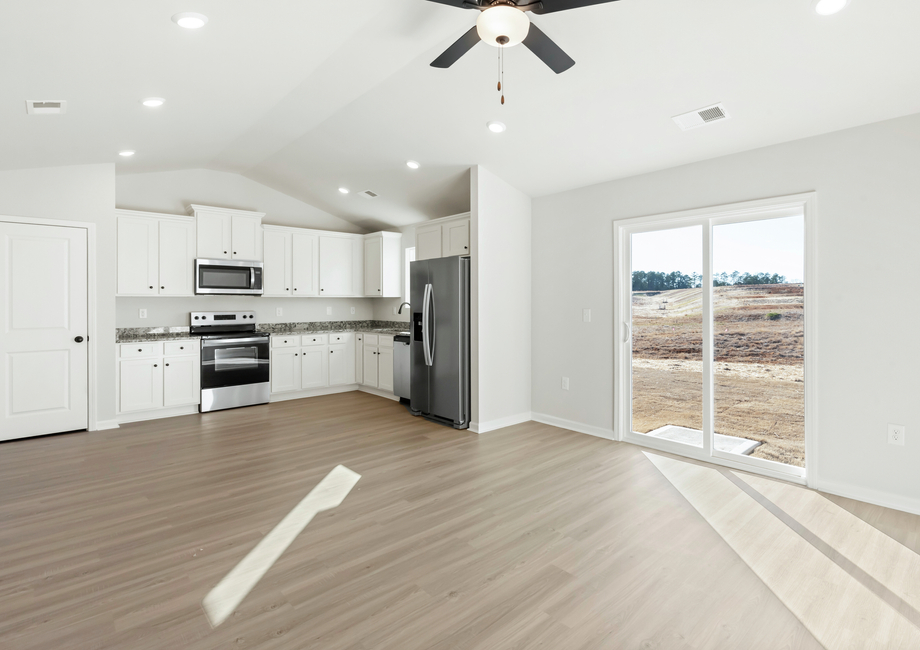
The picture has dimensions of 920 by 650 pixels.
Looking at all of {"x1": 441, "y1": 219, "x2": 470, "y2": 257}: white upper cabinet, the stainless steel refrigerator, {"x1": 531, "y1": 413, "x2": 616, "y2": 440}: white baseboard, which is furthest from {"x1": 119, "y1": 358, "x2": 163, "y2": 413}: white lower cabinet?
{"x1": 531, "y1": 413, "x2": 616, "y2": 440}: white baseboard

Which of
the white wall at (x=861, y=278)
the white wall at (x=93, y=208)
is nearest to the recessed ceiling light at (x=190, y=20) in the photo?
the white wall at (x=93, y=208)

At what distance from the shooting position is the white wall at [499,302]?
Result: 4.80m

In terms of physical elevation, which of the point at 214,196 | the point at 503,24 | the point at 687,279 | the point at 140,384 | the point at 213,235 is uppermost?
the point at 214,196

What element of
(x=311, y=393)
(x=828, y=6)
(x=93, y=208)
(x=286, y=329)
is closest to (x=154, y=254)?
(x=93, y=208)

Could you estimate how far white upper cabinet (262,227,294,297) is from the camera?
637 centimetres

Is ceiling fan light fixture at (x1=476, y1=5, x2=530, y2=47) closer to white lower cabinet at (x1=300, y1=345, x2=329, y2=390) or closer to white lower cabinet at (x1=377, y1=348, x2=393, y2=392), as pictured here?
white lower cabinet at (x1=377, y1=348, x2=393, y2=392)

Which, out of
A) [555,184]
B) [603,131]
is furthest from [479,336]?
[603,131]

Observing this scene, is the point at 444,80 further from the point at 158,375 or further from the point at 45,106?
the point at 158,375

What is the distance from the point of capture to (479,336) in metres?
4.79

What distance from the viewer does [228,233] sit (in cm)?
602

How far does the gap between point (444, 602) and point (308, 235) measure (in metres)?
5.55

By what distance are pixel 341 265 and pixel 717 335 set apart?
4.95 m

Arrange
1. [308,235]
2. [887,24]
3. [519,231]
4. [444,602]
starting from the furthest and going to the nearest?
[308,235] → [519,231] → [887,24] → [444,602]

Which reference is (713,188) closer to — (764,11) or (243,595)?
(764,11)
